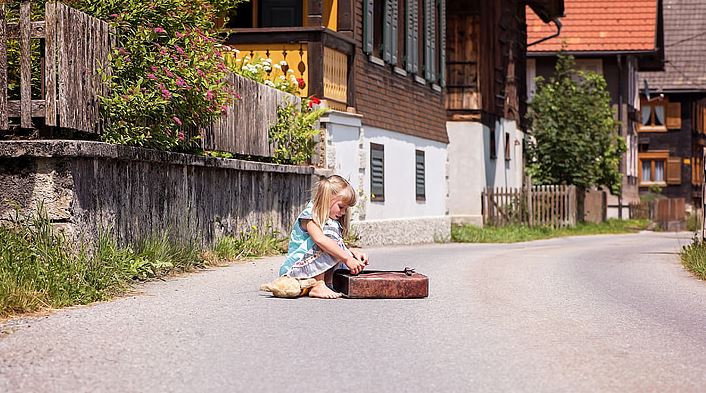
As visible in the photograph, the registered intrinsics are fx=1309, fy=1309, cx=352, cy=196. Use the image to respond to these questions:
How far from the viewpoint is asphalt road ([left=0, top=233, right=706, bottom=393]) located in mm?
6594

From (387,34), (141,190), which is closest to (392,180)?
(387,34)

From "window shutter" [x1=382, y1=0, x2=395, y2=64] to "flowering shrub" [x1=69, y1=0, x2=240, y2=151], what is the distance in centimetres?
1167

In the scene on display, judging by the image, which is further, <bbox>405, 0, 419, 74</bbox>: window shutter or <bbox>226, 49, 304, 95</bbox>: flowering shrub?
<bbox>405, 0, 419, 74</bbox>: window shutter

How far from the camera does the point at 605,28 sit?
51.8 m

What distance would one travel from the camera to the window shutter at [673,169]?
6475cm

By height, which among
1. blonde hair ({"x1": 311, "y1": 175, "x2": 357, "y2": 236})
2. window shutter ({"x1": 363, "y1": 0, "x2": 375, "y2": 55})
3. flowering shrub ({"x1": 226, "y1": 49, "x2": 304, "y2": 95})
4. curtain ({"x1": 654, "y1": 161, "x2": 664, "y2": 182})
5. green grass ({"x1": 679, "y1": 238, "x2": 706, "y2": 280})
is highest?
window shutter ({"x1": 363, "y1": 0, "x2": 375, "y2": 55})

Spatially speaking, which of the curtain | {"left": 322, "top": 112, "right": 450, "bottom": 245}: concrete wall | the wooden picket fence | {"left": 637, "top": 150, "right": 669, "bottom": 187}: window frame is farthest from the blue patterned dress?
the curtain

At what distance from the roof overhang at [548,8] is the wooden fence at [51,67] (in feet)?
103

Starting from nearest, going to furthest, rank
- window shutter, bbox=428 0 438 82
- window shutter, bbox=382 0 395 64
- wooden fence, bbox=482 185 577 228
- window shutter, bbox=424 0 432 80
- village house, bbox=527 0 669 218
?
window shutter, bbox=382 0 395 64 < window shutter, bbox=424 0 432 80 < window shutter, bbox=428 0 438 82 < wooden fence, bbox=482 185 577 228 < village house, bbox=527 0 669 218

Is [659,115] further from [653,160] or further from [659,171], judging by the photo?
[659,171]

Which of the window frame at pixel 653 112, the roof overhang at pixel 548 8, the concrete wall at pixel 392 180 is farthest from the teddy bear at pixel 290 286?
the window frame at pixel 653 112

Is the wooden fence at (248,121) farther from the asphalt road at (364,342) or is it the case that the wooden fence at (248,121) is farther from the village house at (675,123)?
the village house at (675,123)

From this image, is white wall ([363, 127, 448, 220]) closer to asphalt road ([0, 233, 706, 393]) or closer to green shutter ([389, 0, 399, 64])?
green shutter ([389, 0, 399, 64])

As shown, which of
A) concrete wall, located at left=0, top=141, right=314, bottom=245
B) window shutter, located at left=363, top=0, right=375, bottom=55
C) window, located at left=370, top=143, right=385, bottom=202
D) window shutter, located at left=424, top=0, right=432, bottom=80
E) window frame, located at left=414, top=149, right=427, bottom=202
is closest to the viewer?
concrete wall, located at left=0, top=141, right=314, bottom=245
